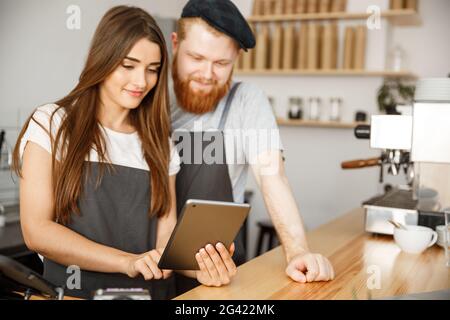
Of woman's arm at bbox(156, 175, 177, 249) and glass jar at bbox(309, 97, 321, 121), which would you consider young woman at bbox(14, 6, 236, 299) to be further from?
glass jar at bbox(309, 97, 321, 121)

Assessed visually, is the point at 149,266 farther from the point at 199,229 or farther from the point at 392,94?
the point at 392,94

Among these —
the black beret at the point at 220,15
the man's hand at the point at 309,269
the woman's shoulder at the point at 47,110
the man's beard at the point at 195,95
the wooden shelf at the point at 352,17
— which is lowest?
the man's hand at the point at 309,269

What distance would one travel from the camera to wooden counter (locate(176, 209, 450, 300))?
106cm

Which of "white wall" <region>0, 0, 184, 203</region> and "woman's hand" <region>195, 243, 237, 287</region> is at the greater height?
"white wall" <region>0, 0, 184, 203</region>

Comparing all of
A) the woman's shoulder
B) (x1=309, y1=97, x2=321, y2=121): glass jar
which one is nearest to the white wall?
the woman's shoulder

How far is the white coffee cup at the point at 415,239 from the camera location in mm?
1403

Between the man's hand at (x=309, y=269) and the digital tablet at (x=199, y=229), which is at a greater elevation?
the digital tablet at (x=199, y=229)

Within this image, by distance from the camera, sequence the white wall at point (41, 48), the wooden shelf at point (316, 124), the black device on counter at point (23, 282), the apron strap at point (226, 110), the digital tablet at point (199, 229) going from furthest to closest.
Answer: the wooden shelf at point (316, 124) → the apron strap at point (226, 110) → the white wall at point (41, 48) → the digital tablet at point (199, 229) → the black device on counter at point (23, 282)

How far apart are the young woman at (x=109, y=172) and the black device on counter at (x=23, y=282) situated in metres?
0.23

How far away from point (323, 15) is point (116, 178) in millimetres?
2081

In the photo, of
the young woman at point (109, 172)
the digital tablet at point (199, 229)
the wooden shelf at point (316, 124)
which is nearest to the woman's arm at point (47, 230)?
the young woman at point (109, 172)

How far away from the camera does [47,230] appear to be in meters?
1.11

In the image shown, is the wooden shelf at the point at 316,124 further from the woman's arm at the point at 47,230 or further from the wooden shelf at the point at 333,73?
the woman's arm at the point at 47,230

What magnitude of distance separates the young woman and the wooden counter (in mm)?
73
